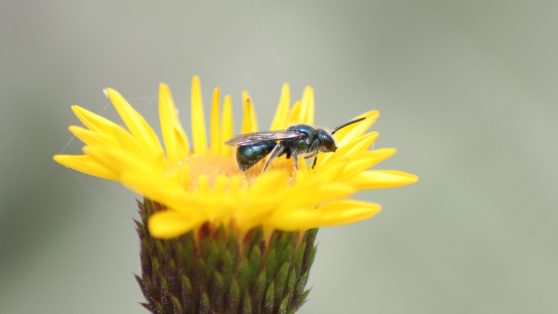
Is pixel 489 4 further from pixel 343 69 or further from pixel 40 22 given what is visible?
pixel 40 22

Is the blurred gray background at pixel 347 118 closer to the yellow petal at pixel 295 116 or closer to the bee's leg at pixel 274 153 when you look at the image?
the yellow petal at pixel 295 116

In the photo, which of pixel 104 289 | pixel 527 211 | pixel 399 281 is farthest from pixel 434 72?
pixel 104 289

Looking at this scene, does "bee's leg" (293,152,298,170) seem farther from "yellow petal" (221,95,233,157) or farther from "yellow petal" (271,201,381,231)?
"yellow petal" (271,201,381,231)

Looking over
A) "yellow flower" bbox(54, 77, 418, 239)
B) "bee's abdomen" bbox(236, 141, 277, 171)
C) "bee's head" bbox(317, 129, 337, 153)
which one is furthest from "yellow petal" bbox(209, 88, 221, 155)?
"bee's head" bbox(317, 129, 337, 153)

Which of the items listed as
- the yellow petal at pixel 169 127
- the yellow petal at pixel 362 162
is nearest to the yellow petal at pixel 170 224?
the yellow petal at pixel 362 162

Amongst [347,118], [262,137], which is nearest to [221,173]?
[262,137]

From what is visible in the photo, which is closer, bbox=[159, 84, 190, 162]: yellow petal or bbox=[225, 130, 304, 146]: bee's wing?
bbox=[225, 130, 304, 146]: bee's wing
